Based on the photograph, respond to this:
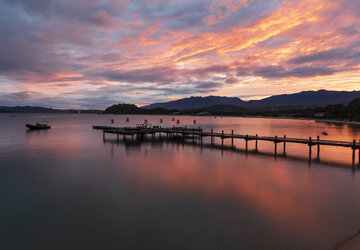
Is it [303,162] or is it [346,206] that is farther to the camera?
[303,162]

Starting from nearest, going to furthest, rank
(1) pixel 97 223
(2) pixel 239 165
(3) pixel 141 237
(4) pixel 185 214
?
(3) pixel 141 237
(1) pixel 97 223
(4) pixel 185 214
(2) pixel 239 165

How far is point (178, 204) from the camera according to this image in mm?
18516

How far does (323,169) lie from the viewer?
29.7 m

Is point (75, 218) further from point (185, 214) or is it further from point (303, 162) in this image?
point (303, 162)

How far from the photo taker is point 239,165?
3197cm

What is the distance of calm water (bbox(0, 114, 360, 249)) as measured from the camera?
44.6 ft

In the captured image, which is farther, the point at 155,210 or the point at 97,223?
the point at 155,210

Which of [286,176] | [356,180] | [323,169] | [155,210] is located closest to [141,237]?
[155,210]

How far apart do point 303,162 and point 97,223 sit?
30.6m

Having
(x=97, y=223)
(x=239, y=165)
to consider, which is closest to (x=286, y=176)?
(x=239, y=165)

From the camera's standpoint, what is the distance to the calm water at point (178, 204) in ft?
44.6

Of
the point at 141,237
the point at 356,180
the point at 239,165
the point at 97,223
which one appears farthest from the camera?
the point at 239,165

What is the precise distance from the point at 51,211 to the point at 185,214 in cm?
1057

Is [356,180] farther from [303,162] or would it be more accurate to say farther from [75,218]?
[75,218]
